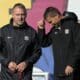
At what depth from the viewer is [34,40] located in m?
5.85

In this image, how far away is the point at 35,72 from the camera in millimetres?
7668

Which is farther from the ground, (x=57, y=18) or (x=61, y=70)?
(x=57, y=18)

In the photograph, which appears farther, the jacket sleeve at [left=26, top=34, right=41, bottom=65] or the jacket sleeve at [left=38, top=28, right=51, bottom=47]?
the jacket sleeve at [left=38, top=28, right=51, bottom=47]

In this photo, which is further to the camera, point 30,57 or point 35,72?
point 35,72

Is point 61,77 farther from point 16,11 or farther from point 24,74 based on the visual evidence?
point 16,11

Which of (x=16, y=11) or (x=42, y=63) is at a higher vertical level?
(x=16, y=11)

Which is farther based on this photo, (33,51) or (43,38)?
(43,38)

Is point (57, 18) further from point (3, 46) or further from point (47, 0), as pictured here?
point (47, 0)

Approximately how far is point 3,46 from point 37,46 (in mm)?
378

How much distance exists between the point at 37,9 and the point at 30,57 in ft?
7.38

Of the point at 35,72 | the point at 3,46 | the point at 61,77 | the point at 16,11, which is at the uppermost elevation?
the point at 16,11

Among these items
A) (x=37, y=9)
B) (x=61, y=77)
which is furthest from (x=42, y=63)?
(x=61, y=77)

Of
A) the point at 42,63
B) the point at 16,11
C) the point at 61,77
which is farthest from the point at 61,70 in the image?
the point at 42,63

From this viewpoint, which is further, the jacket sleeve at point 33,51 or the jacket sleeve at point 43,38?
the jacket sleeve at point 43,38
